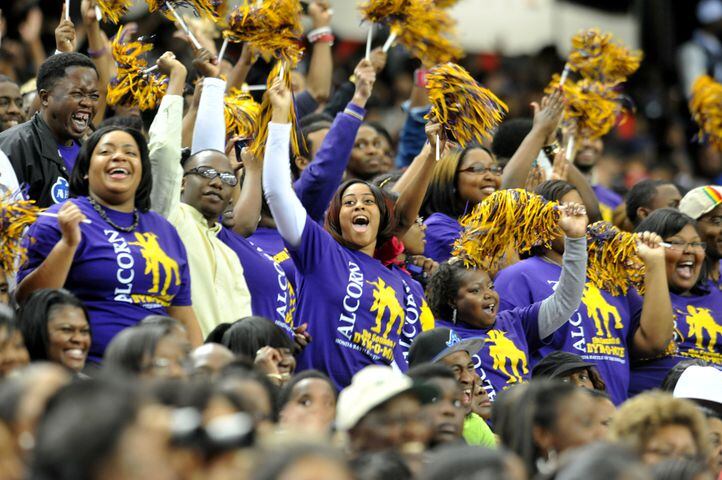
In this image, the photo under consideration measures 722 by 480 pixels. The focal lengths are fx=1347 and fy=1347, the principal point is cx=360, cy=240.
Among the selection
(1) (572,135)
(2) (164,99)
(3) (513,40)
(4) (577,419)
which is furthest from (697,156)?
(4) (577,419)

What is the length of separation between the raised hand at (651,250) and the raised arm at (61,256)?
3466 millimetres

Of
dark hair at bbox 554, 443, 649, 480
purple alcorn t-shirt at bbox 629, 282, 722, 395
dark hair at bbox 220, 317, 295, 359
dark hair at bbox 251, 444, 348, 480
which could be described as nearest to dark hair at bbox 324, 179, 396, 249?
dark hair at bbox 220, 317, 295, 359

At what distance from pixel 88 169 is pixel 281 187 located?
0.91 m

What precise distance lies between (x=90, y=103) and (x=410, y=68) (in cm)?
773

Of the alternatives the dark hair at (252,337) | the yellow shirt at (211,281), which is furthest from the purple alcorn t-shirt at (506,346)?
the dark hair at (252,337)

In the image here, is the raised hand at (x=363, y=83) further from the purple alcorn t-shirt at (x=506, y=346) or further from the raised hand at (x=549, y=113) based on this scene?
the raised hand at (x=549, y=113)

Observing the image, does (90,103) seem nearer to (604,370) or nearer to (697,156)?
(604,370)

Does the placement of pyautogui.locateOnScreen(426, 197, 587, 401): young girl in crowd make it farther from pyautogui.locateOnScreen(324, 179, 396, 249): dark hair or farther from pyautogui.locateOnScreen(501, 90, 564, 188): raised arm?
pyautogui.locateOnScreen(501, 90, 564, 188): raised arm

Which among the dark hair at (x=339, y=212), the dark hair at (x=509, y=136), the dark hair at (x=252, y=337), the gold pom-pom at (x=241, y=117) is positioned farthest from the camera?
the dark hair at (x=509, y=136)

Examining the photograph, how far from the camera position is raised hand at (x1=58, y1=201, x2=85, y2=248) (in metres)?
5.77

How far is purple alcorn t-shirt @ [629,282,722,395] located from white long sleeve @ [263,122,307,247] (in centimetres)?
251

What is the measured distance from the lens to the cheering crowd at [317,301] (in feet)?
12.6

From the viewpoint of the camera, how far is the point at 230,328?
6117 millimetres

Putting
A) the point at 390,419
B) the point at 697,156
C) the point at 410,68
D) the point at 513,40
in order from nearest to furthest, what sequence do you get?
the point at 390,419 < the point at 410,68 < the point at 697,156 < the point at 513,40
